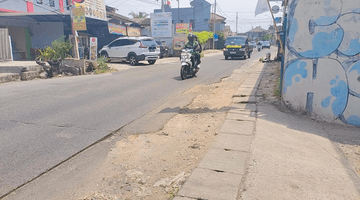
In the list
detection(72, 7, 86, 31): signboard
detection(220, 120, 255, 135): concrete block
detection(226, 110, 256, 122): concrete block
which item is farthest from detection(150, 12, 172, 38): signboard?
detection(220, 120, 255, 135): concrete block

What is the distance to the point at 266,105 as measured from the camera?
6.42 metres

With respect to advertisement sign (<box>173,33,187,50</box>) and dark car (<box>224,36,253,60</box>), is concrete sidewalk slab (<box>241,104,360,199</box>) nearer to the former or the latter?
dark car (<box>224,36,253,60</box>)

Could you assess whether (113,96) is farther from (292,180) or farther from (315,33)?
(292,180)

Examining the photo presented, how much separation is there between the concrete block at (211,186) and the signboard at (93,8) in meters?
19.2

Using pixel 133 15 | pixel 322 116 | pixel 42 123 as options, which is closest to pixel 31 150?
pixel 42 123

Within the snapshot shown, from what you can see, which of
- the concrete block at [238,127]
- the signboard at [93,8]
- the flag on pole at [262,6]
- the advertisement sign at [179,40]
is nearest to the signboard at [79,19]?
the signboard at [93,8]

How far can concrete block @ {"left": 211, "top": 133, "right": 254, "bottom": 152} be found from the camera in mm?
3967

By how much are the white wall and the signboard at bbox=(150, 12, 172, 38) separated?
430 inches

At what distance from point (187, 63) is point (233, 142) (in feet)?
24.2

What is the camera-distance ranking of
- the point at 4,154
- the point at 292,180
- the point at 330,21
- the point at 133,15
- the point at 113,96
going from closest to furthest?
the point at 292,180, the point at 4,154, the point at 330,21, the point at 113,96, the point at 133,15

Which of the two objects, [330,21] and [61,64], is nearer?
[330,21]

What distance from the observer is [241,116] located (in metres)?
5.51

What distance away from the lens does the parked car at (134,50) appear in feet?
61.2

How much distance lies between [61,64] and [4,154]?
10257mm
